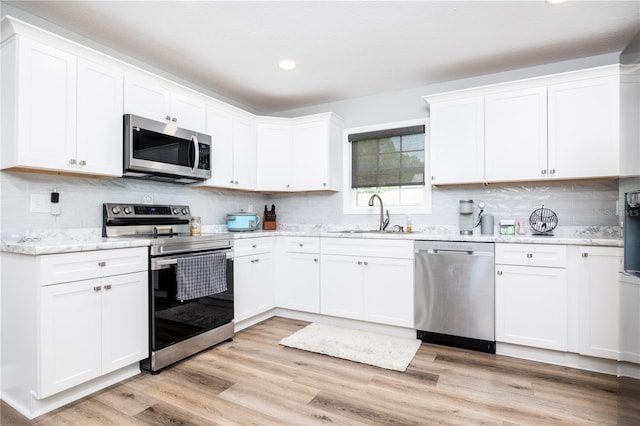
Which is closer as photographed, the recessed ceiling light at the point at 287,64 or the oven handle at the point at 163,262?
the oven handle at the point at 163,262

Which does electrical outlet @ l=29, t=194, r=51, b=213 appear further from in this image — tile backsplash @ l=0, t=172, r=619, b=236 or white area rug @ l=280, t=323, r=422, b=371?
white area rug @ l=280, t=323, r=422, b=371

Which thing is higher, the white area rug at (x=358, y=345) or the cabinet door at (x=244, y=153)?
the cabinet door at (x=244, y=153)

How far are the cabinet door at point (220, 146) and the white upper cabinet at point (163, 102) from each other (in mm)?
126

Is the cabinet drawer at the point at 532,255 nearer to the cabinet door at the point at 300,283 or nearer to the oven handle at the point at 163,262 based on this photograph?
the cabinet door at the point at 300,283

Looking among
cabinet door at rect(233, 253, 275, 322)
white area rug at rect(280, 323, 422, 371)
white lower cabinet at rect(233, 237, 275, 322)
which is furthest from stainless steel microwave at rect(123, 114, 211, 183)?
white area rug at rect(280, 323, 422, 371)

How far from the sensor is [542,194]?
10.3ft

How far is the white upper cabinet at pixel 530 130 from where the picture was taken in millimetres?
2738

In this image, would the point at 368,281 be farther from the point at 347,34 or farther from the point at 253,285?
the point at 347,34

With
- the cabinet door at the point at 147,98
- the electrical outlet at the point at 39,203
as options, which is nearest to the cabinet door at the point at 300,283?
the cabinet door at the point at 147,98

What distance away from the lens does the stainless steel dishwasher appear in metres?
2.82

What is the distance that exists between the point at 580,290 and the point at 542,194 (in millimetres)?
975

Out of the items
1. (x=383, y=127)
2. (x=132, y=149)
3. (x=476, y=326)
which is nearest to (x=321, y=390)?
(x=476, y=326)

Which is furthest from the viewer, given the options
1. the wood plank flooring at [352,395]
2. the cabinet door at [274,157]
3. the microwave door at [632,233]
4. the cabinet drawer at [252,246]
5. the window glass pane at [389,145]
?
the cabinet door at [274,157]

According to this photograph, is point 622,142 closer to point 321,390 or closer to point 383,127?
point 321,390
